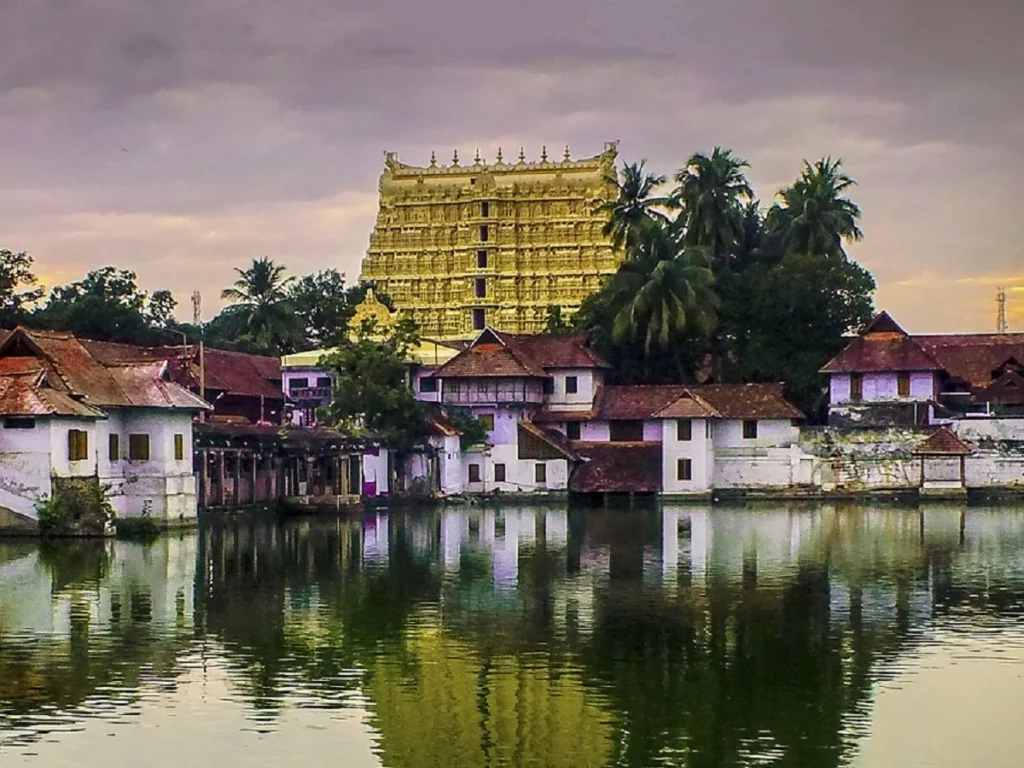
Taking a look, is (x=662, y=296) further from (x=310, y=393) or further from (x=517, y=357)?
(x=310, y=393)

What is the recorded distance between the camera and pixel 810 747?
18969 mm

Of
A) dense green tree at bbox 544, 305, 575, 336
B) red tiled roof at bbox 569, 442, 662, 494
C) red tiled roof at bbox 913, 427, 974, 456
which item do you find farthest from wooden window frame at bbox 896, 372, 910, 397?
dense green tree at bbox 544, 305, 575, 336

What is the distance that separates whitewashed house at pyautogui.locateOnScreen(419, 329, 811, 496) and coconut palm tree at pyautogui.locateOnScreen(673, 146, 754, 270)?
11.0 meters

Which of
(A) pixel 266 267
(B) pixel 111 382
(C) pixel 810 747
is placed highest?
(A) pixel 266 267

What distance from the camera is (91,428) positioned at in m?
45.7

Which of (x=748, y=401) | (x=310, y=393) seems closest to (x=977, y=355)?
(x=748, y=401)

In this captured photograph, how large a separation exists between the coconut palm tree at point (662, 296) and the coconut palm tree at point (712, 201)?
374cm

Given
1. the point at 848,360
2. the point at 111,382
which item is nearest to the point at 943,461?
the point at 848,360

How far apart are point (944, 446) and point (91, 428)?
3382 cm

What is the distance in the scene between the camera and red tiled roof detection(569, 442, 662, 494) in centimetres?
6931

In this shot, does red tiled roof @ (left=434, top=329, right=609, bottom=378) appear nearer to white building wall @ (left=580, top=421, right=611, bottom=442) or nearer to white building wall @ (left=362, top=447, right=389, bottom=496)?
white building wall @ (left=580, top=421, right=611, bottom=442)

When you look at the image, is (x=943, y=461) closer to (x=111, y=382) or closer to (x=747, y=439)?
(x=747, y=439)

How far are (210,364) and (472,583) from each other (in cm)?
3622

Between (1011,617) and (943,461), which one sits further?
(943,461)
